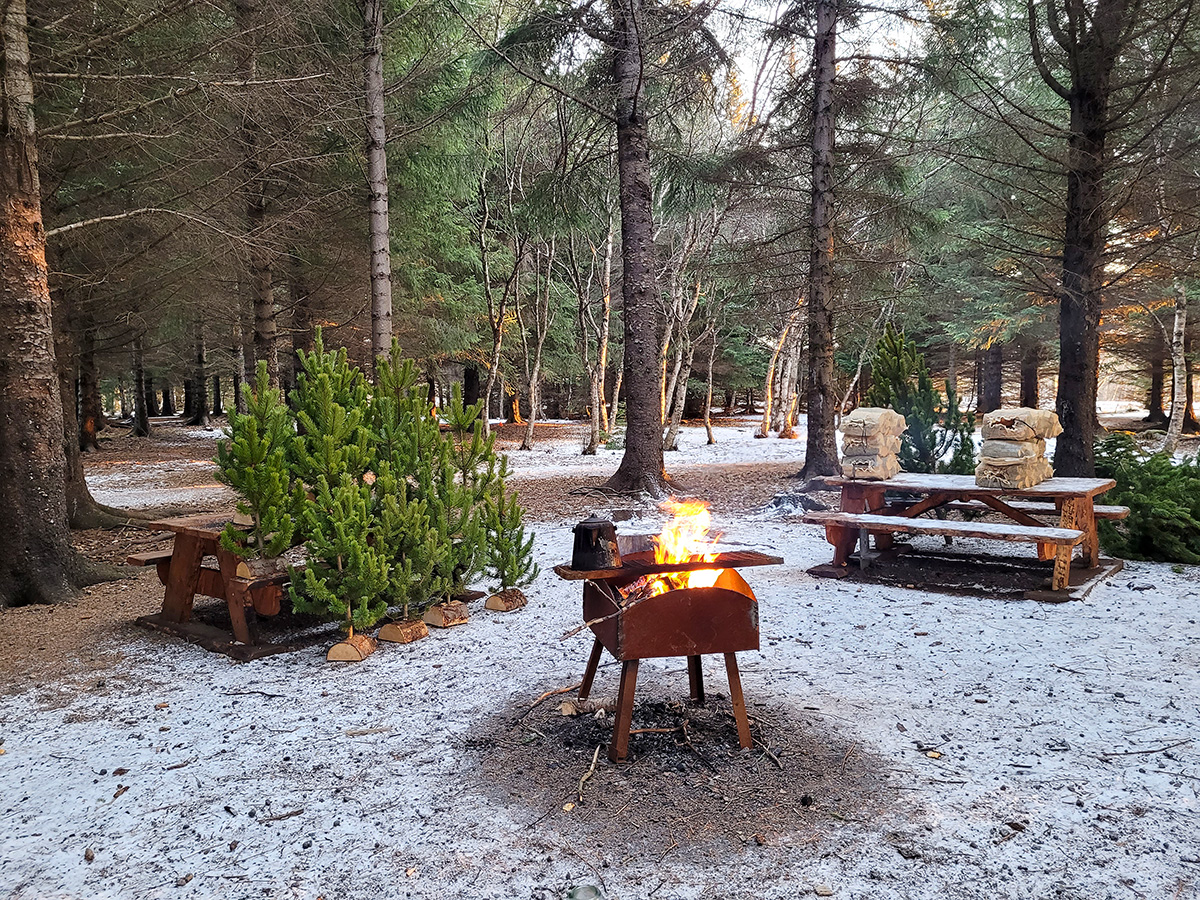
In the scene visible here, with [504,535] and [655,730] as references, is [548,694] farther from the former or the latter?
[504,535]

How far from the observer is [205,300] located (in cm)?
1434

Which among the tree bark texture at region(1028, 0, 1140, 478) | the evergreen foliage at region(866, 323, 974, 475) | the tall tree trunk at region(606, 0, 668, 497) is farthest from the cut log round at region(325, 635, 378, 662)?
the tree bark texture at region(1028, 0, 1140, 478)

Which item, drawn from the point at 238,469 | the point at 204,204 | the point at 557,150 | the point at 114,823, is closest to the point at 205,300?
the point at 204,204

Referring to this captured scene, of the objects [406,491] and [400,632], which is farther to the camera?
[406,491]

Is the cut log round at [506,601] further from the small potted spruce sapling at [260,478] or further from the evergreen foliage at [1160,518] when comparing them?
the evergreen foliage at [1160,518]

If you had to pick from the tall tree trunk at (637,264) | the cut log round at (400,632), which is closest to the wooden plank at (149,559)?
the cut log round at (400,632)

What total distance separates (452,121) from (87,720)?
11066 mm

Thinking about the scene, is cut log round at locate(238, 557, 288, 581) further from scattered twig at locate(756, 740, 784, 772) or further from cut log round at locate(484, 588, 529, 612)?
scattered twig at locate(756, 740, 784, 772)

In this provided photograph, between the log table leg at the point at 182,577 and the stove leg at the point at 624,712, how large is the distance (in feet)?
12.3

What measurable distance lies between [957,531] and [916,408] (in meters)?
4.15

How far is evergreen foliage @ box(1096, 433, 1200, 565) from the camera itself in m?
6.84

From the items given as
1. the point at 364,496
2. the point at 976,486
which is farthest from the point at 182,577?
the point at 976,486

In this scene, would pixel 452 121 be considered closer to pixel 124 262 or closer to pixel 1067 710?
pixel 124 262

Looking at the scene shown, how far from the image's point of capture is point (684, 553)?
3580 mm
